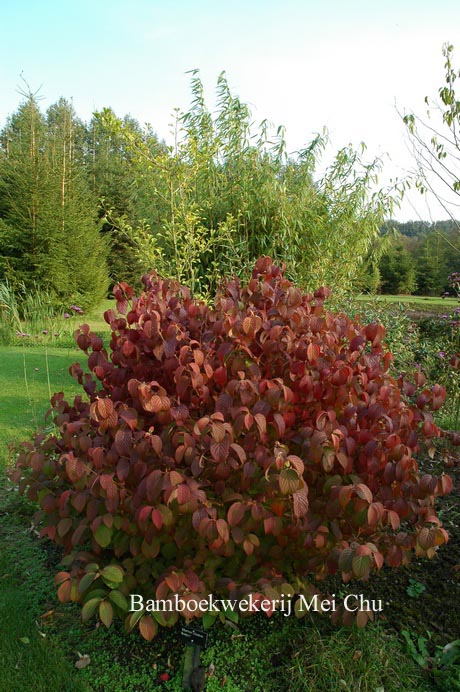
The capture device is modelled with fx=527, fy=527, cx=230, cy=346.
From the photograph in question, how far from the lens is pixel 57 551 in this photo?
2.67 metres

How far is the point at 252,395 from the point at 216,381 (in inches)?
6.9

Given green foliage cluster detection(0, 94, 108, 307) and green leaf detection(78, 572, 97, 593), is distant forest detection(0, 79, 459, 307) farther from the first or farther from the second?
green foliage cluster detection(0, 94, 108, 307)

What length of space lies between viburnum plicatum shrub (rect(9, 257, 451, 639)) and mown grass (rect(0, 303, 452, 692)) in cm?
21

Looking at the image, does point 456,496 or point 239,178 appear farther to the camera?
point 239,178

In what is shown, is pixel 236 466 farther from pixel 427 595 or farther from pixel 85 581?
pixel 427 595

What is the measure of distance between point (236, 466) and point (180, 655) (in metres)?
0.84

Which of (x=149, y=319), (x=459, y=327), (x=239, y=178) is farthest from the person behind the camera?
(x=239, y=178)

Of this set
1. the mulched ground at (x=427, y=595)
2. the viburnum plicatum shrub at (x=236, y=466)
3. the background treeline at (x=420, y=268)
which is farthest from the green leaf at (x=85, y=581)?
the background treeline at (x=420, y=268)

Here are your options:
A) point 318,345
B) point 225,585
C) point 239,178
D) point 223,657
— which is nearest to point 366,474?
point 318,345

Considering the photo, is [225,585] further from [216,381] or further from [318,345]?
[318,345]

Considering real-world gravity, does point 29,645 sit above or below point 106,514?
below

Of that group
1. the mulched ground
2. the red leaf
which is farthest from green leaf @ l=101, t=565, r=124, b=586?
the mulched ground

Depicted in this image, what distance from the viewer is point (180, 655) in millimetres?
1977

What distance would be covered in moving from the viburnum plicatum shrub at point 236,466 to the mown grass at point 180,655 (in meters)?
0.21
